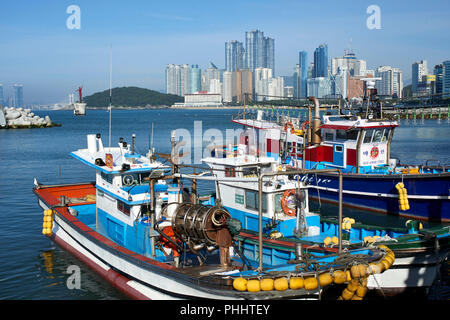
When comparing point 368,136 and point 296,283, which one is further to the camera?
point 368,136

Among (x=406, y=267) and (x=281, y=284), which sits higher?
(x=281, y=284)

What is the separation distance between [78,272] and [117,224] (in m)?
2.51

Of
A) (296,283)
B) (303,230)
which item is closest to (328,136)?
(303,230)

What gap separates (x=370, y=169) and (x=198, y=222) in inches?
608

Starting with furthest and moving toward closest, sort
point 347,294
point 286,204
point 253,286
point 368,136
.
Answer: point 368,136 < point 286,204 < point 347,294 < point 253,286

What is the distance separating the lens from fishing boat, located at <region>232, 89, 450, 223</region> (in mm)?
21797

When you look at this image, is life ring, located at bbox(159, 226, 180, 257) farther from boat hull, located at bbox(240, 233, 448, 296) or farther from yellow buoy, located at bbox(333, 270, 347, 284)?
yellow buoy, located at bbox(333, 270, 347, 284)

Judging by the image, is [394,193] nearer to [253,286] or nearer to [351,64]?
[253,286]

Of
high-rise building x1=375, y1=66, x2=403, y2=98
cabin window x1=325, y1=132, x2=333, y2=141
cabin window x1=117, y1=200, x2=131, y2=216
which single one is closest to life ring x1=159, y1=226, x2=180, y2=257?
cabin window x1=117, y1=200, x2=131, y2=216

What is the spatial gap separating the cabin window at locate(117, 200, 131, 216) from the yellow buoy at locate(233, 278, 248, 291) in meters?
6.12

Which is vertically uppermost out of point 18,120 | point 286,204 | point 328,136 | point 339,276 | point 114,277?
point 18,120

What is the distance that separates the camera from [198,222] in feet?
38.3

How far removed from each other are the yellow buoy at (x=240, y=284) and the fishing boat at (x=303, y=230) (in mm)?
2431
